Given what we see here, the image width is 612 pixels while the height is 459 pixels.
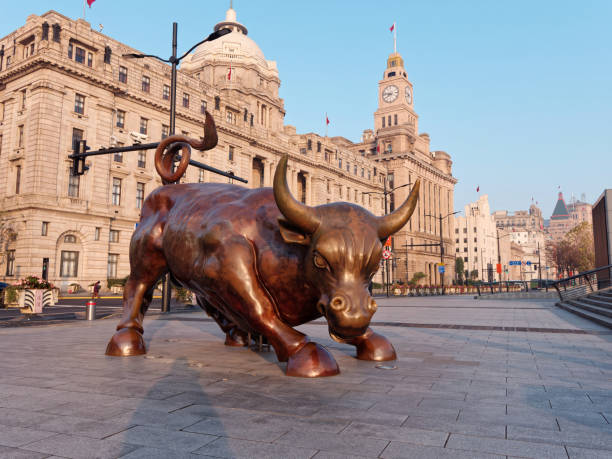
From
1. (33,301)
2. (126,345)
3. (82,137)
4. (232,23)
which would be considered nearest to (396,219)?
(126,345)

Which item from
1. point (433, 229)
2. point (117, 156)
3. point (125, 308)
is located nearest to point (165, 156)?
point (125, 308)

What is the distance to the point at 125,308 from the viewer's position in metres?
6.06

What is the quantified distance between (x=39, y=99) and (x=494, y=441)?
35.7 m

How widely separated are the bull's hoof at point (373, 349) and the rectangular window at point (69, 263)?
3167 cm

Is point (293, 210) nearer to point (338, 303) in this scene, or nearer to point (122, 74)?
point (338, 303)

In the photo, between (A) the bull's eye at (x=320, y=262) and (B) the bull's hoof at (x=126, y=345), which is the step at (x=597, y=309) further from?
(B) the bull's hoof at (x=126, y=345)

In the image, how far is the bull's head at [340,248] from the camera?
377 centimetres

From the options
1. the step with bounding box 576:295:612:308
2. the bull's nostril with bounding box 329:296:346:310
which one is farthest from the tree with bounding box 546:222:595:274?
the bull's nostril with bounding box 329:296:346:310

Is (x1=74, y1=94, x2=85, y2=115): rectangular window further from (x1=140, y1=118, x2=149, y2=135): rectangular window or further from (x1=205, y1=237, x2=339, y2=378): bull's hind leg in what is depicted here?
(x1=205, y1=237, x2=339, y2=378): bull's hind leg

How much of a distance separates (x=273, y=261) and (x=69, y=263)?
32.5 meters

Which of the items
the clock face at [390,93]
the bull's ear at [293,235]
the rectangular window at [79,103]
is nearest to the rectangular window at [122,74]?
the rectangular window at [79,103]

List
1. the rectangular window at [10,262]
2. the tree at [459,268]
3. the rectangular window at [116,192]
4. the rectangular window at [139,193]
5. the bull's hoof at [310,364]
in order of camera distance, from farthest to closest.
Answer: the tree at [459,268]
the rectangular window at [139,193]
the rectangular window at [116,192]
the rectangular window at [10,262]
the bull's hoof at [310,364]

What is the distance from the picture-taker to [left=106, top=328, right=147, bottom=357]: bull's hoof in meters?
5.73

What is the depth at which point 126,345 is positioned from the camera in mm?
5750
